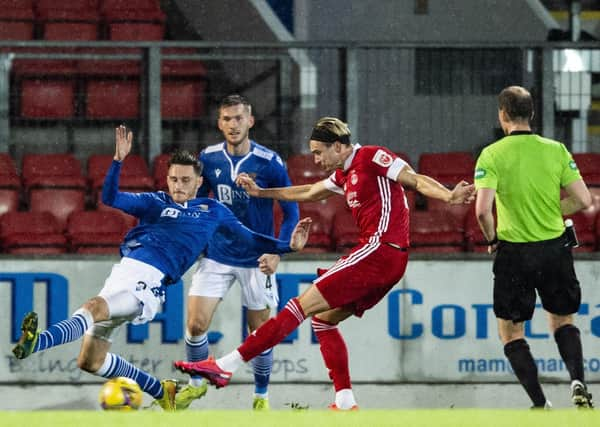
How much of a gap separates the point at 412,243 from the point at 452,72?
2100mm

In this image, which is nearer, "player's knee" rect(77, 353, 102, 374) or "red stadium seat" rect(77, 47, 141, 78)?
"player's knee" rect(77, 353, 102, 374)

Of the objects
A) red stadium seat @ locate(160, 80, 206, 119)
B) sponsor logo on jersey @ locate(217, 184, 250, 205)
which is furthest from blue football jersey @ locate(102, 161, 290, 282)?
red stadium seat @ locate(160, 80, 206, 119)

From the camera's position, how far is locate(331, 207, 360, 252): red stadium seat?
10.6 meters

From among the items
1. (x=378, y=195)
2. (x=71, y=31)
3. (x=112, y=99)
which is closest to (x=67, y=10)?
(x=71, y=31)

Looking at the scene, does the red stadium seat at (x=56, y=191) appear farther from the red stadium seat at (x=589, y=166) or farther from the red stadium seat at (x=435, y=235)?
the red stadium seat at (x=589, y=166)

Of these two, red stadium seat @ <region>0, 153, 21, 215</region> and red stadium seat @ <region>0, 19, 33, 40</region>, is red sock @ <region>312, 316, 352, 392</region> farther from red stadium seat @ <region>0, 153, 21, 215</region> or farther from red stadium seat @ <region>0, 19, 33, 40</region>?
red stadium seat @ <region>0, 19, 33, 40</region>

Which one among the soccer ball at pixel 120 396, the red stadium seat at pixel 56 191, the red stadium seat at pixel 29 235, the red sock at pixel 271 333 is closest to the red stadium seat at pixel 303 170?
the red stadium seat at pixel 56 191

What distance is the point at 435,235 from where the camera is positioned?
1073 cm

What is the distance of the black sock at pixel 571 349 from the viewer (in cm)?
784

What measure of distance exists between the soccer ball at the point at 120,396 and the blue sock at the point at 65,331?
355 millimetres

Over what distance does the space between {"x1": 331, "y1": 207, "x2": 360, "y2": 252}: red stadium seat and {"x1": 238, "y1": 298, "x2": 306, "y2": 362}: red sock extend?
2524 millimetres

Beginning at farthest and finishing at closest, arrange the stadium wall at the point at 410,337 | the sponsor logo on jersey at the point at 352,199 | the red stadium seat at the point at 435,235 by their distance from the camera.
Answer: the red stadium seat at the point at 435,235 < the stadium wall at the point at 410,337 < the sponsor logo on jersey at the point at 352,199

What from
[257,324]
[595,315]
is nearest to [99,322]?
[257,324]

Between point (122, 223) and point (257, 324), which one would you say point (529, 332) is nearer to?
point (257, 324)
